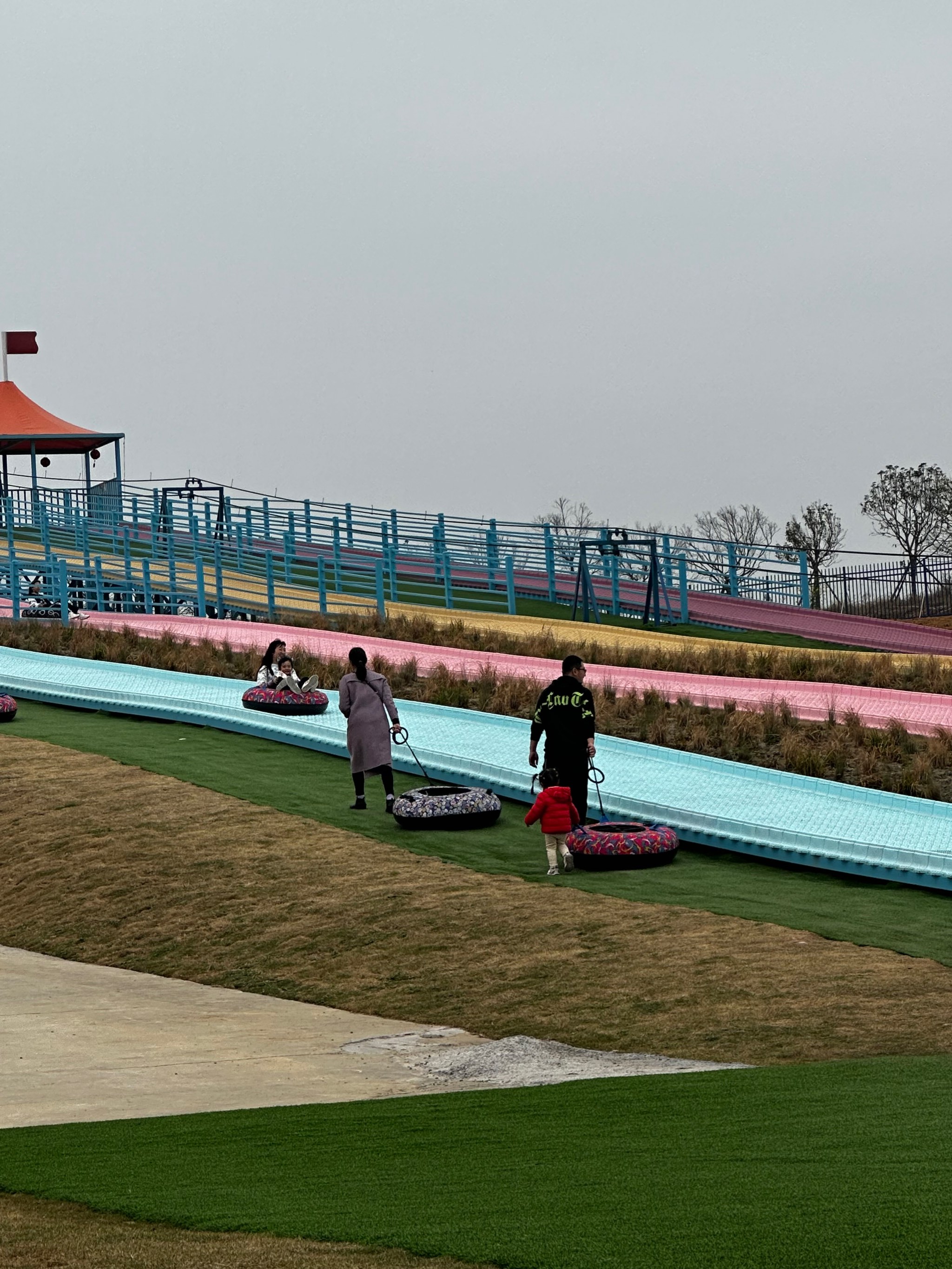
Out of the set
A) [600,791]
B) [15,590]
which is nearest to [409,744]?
[600,791]

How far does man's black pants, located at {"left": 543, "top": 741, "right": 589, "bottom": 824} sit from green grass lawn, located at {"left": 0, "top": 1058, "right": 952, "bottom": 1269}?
17.0ft

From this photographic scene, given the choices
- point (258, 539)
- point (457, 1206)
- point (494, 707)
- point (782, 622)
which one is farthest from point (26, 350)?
point (457, 1206)

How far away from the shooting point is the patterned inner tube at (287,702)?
20.1 metres

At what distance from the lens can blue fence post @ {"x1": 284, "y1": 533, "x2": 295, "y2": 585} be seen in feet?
103

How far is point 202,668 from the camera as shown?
2442 centimetres

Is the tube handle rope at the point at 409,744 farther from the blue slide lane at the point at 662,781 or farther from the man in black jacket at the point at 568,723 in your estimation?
the man in black jacket at the point at 568,723

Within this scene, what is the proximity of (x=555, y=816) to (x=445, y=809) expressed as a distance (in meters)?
2.05

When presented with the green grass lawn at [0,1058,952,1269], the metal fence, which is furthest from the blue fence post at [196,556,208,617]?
the green grass lawn at [0,1058,952,1269]

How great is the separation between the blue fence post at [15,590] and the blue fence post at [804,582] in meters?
14.8

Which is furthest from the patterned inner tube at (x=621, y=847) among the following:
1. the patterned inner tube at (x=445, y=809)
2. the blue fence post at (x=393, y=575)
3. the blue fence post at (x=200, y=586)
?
the blue fence post at (x=393, y=575)

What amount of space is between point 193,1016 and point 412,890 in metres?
2.58

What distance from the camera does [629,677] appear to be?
22719 mm

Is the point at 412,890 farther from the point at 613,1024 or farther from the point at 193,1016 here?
the point at 613,1024

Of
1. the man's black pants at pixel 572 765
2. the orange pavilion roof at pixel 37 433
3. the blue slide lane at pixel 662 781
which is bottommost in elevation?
the blue slide lane at pixel 662 781
